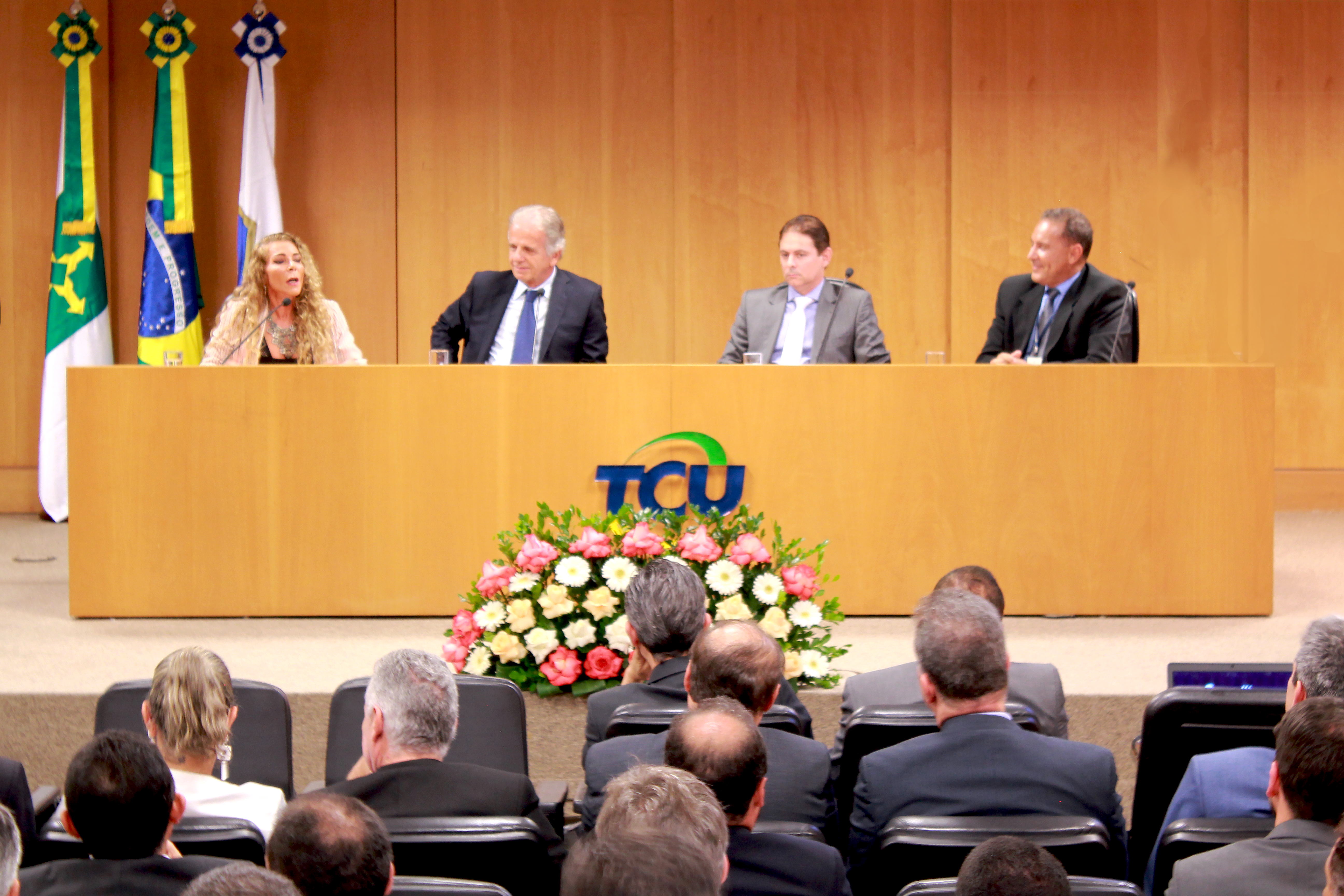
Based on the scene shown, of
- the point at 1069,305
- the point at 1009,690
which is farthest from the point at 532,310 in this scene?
the point at 1009,690

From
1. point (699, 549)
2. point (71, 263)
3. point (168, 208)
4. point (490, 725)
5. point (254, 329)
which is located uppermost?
point (168, 208)

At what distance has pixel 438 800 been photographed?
234cm

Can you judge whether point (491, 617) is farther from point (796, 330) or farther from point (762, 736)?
point (796, 330)

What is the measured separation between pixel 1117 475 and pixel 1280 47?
4101mm

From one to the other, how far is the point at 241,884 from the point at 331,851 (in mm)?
222

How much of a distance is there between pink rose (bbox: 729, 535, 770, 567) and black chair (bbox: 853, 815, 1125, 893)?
1760mm

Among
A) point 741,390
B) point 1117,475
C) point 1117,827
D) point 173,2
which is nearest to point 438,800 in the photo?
point 1117,827

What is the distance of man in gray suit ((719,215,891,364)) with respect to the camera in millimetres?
5828

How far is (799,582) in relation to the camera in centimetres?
392

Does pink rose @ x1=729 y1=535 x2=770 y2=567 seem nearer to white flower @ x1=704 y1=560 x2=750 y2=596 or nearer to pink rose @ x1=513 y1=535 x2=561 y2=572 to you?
white flower @ x1=704 y1=560 x2=750 y2=596

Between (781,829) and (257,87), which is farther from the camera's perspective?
(257,87)

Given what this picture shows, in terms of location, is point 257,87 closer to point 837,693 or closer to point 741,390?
point 741,390

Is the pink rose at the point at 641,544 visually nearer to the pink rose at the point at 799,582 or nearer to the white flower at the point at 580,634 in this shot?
the white flower at the point at 580,634

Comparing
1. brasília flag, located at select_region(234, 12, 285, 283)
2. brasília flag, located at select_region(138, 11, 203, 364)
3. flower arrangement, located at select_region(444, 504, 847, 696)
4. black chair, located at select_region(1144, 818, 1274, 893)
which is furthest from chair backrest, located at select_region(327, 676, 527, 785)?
brasília flag, located at select_region(234, 12, 285, 283)
